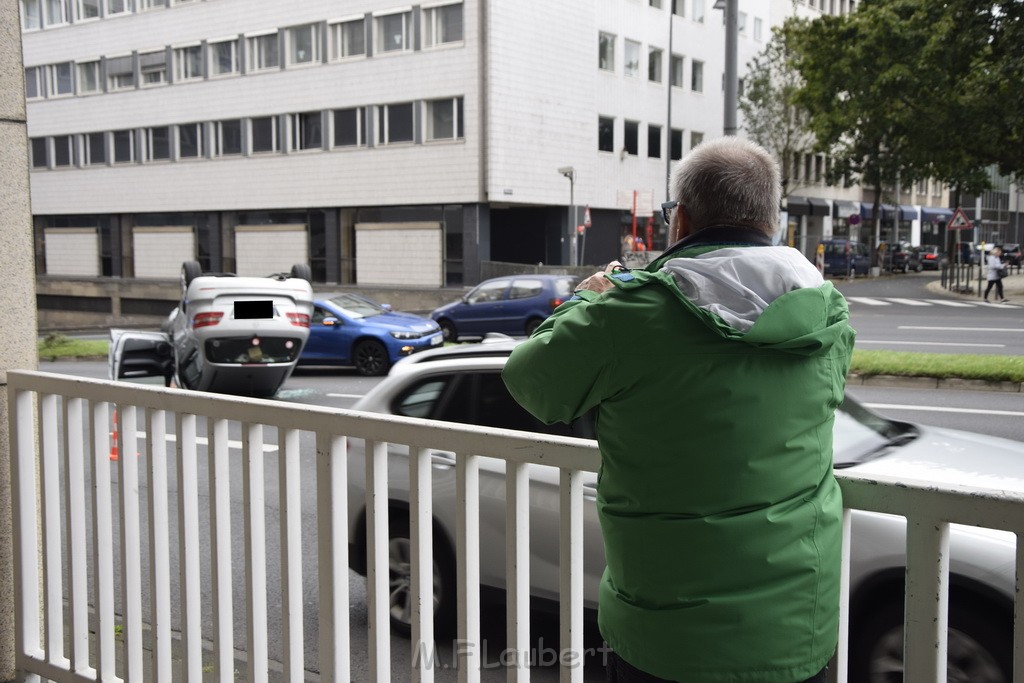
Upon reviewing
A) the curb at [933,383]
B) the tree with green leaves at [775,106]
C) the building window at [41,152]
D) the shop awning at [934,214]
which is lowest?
the curb at [933,383]

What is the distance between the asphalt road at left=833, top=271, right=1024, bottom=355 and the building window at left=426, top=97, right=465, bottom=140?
16.3 metres

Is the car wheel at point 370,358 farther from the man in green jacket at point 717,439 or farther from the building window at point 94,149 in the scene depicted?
the building window at point 94,149

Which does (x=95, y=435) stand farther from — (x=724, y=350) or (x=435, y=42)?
(x=435, y=42)

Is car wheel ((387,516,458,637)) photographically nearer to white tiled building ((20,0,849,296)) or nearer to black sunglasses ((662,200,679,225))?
black sunglasses ((662,200,679,225))

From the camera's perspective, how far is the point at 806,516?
1.91m

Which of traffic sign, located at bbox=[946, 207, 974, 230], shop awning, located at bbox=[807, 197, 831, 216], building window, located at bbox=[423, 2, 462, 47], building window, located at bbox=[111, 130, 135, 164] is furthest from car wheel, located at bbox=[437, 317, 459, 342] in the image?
shop awning, located at bbox=[807, 197, 831, 216]

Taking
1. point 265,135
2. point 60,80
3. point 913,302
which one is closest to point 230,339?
point 913,302

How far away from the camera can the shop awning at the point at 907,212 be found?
242 feet

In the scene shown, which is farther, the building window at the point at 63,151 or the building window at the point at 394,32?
the building window at the point at 63,151

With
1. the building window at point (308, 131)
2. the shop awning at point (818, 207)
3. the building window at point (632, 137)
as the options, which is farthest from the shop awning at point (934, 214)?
the building window at point (308, 131)

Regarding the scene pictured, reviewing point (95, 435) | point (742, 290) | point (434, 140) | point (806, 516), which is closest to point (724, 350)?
point (742, 290)

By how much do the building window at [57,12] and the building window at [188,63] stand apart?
5.81 meters

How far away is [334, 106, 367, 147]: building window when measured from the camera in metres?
44.5

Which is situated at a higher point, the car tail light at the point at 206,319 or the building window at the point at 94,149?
the building window at the point at 94,149
